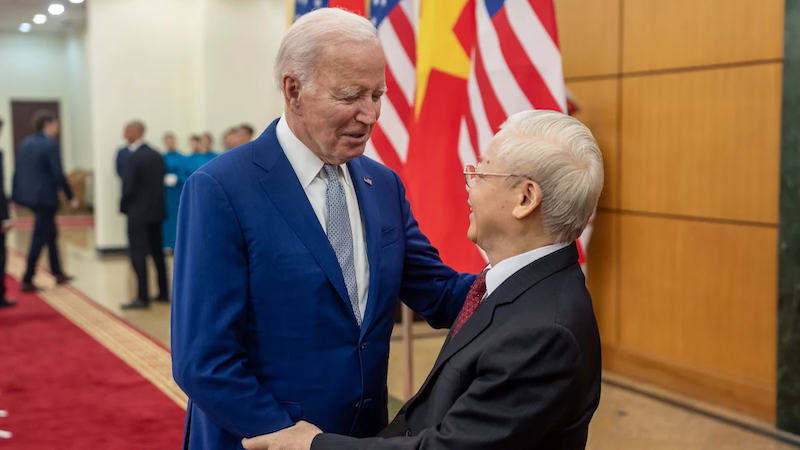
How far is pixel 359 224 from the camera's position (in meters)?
1.80

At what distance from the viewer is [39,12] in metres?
15.1

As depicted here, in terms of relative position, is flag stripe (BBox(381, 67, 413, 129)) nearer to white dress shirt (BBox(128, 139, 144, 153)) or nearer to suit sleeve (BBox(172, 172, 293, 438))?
suit sleeve (BBox(172, 172, 293, 438))

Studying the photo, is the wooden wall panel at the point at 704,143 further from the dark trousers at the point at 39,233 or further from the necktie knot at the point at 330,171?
the dark trousers at the point at 39,233

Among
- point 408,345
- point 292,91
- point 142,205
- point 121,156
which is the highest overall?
point 292,91

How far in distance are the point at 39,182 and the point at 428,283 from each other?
730 centimetres

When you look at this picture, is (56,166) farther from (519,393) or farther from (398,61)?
(519,393)

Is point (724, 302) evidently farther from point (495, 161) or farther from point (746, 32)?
point (495, 161)

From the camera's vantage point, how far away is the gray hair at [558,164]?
1449 mm

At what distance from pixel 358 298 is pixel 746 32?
11.3 ft

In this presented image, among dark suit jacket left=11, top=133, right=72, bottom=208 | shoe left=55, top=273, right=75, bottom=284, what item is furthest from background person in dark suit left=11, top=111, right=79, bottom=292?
shoe left=55, top=273, right=75, bottom=284

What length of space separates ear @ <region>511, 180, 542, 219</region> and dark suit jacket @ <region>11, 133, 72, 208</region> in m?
7.70

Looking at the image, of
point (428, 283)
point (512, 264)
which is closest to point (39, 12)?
point (428, 283)

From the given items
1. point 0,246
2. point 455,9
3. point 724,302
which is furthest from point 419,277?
point 0,246

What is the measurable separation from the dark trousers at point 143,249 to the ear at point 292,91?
627 centimetres
